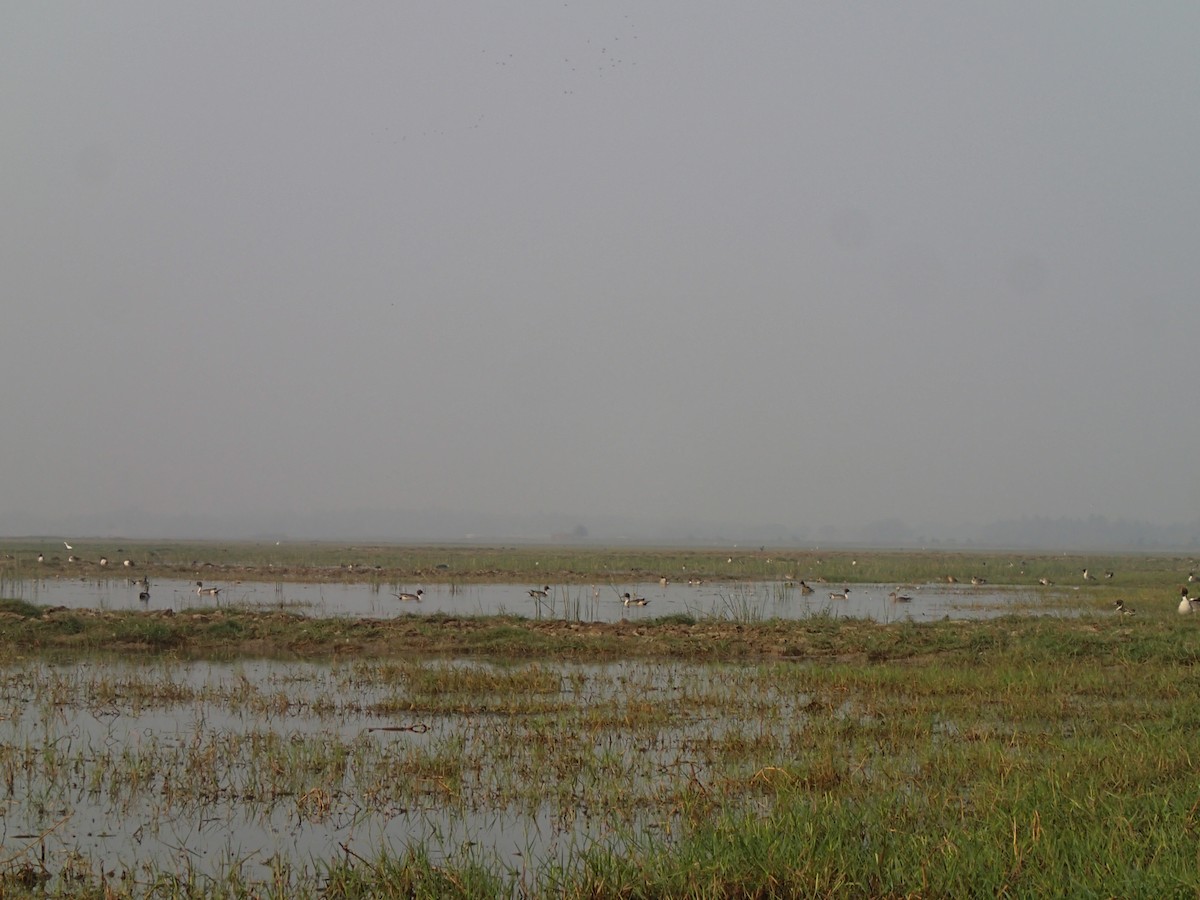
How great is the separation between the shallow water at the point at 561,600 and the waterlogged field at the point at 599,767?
6148mm

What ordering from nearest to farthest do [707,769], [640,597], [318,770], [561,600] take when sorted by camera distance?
1. [318,770]
2. [707,769]
3. [561,600]
4. [640,597]

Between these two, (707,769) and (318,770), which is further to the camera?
(707,769)

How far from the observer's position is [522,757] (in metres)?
9.71

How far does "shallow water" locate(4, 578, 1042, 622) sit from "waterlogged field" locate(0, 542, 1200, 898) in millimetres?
6148

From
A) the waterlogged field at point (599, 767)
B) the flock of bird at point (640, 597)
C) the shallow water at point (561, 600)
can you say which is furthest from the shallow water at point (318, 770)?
the flock of bird at point (640, 597)

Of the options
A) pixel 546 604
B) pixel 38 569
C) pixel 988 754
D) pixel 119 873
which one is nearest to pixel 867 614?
pixel 546 604

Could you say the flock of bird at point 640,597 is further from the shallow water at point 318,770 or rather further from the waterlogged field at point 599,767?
the shallow water at point 318,770

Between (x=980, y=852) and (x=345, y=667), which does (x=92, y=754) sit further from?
(x=980, y=852)

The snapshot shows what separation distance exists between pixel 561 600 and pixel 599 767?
1943cm

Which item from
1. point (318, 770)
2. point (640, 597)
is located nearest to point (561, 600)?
point (640, 597)

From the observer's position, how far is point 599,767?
30.5 ft

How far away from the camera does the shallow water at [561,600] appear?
24.5 metres

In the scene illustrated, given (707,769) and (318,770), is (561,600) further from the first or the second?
(318,770)

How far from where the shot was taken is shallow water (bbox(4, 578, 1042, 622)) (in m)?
24.5
